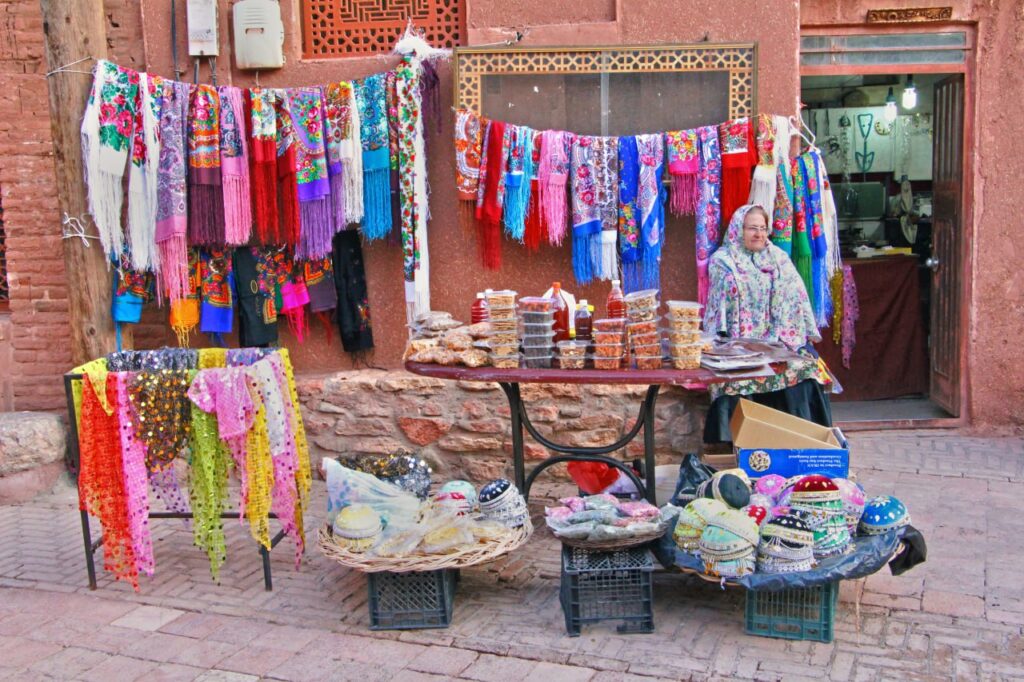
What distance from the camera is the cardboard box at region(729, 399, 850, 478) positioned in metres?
4.69

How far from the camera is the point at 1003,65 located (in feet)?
21.2

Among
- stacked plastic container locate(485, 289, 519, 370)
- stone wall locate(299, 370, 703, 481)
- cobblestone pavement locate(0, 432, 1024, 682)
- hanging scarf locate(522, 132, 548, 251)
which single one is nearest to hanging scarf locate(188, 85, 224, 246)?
stone wall locate(299, 370, 703, 481)

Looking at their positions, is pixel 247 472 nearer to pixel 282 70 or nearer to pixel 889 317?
pixel 282 70

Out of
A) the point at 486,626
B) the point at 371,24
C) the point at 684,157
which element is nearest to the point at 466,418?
the point at 684,157

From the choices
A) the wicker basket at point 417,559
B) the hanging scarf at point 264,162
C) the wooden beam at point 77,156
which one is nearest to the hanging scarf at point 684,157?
the hanging scarf at point 264,162

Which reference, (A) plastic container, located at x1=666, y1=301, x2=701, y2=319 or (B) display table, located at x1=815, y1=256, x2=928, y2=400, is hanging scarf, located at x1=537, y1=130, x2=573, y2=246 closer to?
(A) plastic container, located at x1=666, y1=301, x2=701, y2=319

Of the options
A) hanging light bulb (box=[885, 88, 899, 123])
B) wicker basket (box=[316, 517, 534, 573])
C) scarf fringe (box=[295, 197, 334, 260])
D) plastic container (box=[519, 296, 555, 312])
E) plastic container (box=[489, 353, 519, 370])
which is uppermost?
hanging light bulb (box=[885, 88, 899, 123])

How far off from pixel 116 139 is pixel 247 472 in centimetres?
257

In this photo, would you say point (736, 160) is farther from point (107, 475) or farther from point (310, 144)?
point (107, 475)

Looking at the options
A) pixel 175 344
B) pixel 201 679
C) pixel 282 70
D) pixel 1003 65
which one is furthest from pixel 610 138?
pixel 201 679

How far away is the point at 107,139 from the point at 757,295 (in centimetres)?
392

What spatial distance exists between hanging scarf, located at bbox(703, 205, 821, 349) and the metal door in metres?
1.61

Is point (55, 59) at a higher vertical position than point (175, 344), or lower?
higher

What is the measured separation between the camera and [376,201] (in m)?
6.09
